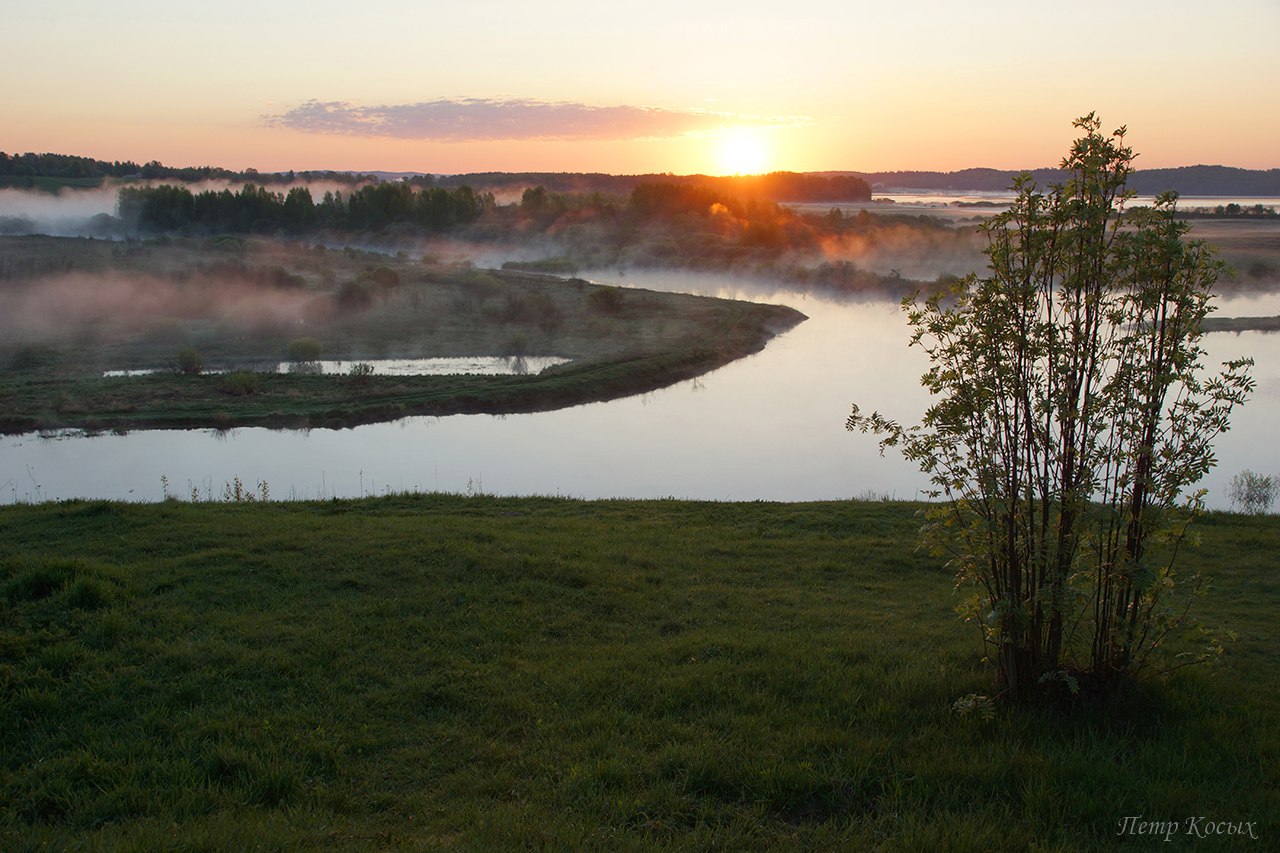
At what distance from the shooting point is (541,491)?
15.5 meters

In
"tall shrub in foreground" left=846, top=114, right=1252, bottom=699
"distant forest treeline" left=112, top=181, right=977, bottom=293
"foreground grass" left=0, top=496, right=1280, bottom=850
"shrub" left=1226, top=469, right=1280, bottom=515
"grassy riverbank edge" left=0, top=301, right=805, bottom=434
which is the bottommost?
"shrub" left=1226, top=469, right=1280, bottom=515

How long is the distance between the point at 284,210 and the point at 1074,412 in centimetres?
7750

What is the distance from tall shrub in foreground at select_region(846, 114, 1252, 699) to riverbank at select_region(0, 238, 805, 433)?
18.9m

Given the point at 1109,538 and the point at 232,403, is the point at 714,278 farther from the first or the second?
the point at 1109,538

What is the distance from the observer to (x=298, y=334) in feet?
108

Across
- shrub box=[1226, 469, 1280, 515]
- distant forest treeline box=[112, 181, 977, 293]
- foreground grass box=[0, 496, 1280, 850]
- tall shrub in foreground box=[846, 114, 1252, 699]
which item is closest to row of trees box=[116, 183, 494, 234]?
distant forest treeline box=[112, 181, 977, 293]

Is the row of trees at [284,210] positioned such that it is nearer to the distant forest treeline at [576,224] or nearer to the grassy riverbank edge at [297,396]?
the distant forest treeline at [576,224]

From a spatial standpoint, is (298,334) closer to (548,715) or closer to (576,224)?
(548,715)

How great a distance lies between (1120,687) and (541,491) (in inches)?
448

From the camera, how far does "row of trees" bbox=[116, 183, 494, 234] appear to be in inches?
2847

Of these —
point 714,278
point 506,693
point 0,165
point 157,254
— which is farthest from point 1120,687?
point 0,165

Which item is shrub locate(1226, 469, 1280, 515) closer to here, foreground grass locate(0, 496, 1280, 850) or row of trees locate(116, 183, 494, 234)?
foreground grass locate(0, 496, 1280, 850)

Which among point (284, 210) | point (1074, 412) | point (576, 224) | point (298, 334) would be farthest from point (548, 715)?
point (284, 210)

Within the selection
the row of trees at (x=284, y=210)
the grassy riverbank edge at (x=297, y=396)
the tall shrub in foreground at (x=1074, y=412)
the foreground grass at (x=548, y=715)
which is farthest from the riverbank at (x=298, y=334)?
the row of trees at (x=284, y=210)
